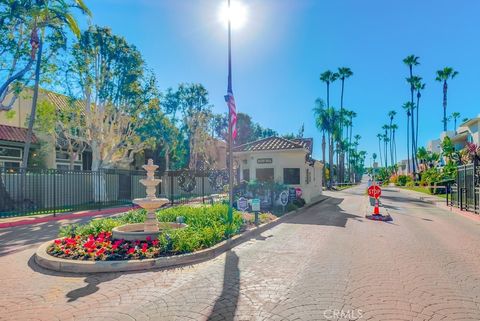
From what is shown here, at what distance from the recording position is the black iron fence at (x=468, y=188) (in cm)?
1533

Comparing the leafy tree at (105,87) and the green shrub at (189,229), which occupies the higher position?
the leafy tree at (105,87)

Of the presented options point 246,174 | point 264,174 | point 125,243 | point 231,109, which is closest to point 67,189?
point 246,174

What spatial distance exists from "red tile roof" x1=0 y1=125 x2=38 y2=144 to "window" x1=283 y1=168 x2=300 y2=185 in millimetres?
18468

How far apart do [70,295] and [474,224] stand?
14.2m

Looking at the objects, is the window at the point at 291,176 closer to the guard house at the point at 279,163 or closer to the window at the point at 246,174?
the guard house at the point at 279,163

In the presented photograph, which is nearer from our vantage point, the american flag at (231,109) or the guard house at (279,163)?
the american flag at (231,109)

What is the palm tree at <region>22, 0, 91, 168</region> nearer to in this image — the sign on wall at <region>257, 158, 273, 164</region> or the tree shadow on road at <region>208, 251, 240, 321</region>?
the sign on wall at <region>257, 158, 273, 164</region>

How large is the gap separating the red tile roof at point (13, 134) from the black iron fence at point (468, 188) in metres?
27.9

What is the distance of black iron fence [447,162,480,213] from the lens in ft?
50.3

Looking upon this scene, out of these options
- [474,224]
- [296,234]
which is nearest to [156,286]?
[296,234]

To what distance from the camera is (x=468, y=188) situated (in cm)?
1634

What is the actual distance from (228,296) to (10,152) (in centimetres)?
2352

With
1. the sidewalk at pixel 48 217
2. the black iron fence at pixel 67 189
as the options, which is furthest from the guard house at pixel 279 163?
the sidewalk at pixel 48 217

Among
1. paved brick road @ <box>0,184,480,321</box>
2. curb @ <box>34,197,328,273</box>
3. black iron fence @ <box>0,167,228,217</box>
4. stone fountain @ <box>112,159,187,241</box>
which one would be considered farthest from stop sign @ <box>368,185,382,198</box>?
curb @ <box>34,197,328,273</box>
